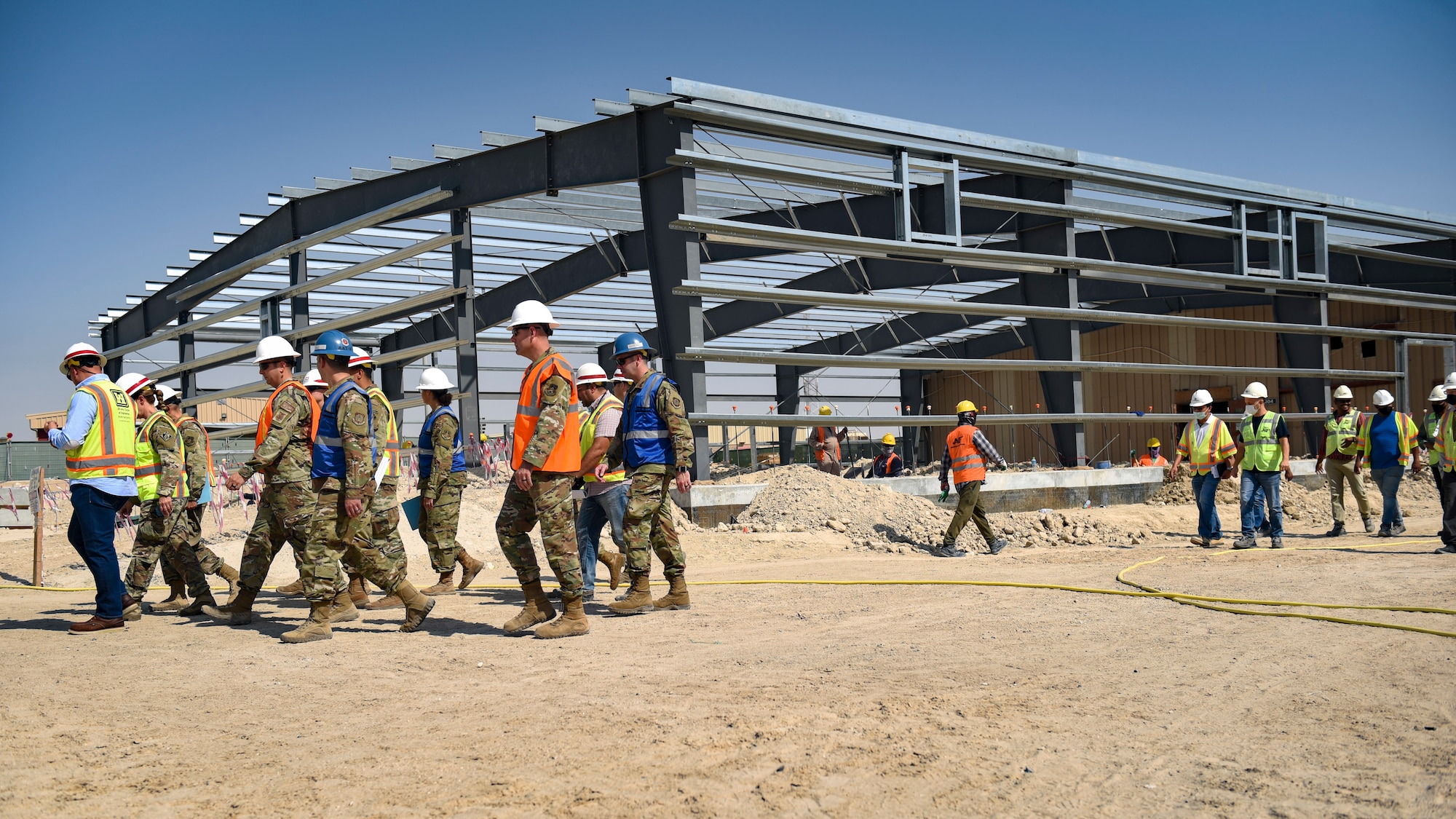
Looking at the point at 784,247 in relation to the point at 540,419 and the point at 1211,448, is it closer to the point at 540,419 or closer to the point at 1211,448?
the point at 1211,448

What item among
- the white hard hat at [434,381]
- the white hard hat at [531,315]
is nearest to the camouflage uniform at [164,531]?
the white hard hat at [434,381]

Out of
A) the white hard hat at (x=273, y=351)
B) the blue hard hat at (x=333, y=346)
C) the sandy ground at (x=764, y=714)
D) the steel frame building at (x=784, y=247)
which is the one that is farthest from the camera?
the steel frame building at (x=784, y=247)

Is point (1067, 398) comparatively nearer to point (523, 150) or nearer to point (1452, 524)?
point (1452, 524)

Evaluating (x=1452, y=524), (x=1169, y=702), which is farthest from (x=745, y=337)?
(x=1169, y=702)

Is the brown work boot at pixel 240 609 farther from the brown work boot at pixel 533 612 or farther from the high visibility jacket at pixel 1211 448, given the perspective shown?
the high visibility jacket at pixel 1211 448

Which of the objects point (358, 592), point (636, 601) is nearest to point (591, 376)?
point (636, 601)

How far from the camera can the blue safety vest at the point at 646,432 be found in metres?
6.96

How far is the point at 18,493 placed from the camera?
17.5 meters

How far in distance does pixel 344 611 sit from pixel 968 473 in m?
6.62

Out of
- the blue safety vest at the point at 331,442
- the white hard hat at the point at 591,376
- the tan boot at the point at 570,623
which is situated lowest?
the tan boot at the point at 570,623

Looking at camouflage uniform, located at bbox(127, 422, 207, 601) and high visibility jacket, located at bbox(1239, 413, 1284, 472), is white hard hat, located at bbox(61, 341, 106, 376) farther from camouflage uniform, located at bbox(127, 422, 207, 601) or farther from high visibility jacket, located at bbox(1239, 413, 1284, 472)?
high visibility jacket, located at bbox(1239, 413, 1284, 472)

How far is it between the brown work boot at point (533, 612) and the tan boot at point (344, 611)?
1.40m

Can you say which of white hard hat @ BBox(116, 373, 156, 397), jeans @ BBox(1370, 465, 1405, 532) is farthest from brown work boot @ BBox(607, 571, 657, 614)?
jeans @ BBox(1370, 465, 1405, 532)

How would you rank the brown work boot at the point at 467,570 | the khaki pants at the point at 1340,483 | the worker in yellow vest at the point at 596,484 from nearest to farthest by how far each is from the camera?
the worker in yellow vest at the point at 596,484 → the brown work boot at the point at 467,570 → the khaki pants at the point at 1340,483
